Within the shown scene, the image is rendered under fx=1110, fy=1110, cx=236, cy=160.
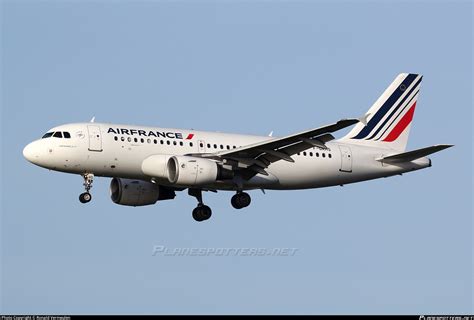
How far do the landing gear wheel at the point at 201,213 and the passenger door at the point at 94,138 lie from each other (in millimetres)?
7036

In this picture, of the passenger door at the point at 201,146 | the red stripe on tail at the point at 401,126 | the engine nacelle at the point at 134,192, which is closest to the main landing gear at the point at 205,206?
the engine nacelle at the point at 134,192

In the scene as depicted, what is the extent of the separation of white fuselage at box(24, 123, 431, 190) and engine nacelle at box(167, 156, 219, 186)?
92 cm

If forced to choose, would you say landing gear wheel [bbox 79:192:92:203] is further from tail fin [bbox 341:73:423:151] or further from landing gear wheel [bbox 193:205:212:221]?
tail fin [bbox 341:73:423:151]

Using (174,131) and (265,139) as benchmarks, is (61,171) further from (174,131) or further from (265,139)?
(265,139)

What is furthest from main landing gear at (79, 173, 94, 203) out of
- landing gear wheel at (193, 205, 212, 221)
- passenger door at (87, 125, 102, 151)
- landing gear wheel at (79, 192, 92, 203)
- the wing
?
landing gear wheel at (193, 205, 212, 221)

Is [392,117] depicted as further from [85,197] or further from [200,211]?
[85,197]

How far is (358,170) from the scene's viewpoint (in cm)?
5503

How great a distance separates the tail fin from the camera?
57.5 metres

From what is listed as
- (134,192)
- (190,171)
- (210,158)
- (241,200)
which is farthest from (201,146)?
(134,192)

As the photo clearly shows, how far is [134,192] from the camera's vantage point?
5466cm

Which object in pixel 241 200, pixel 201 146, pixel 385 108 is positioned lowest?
pixel 241 200

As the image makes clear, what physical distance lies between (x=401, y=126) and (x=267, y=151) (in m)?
11.0

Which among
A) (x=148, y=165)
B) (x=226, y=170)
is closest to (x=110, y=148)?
(x=148, y=165)

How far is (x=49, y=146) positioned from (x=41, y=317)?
1234cm
